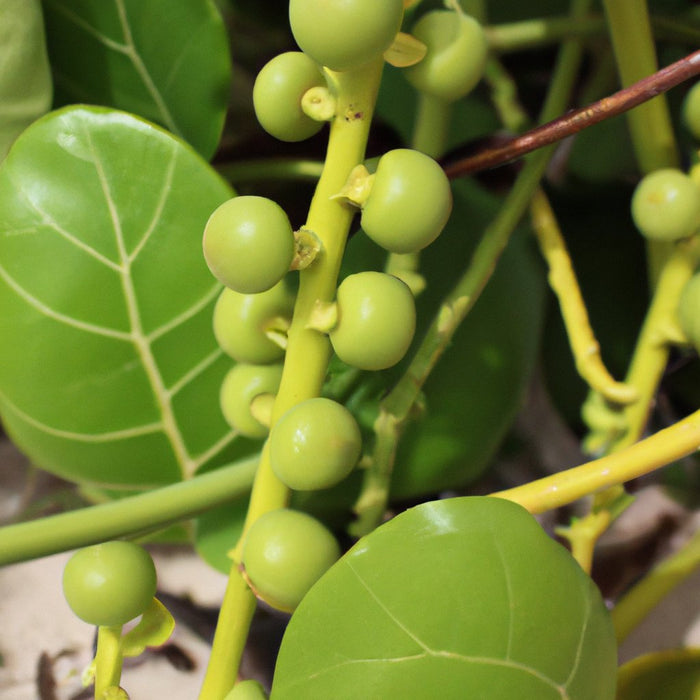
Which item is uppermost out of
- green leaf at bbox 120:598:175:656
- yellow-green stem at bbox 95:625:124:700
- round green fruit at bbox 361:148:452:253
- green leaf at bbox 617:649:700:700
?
round green fruit at bbox 361:148:452:253

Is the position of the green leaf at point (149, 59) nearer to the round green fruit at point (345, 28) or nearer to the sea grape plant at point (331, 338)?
the sea grape plant at point (331, 338)

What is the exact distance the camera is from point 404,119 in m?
0.49

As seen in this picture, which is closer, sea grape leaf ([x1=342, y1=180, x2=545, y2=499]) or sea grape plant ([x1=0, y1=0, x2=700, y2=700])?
sea grape plant ([x1=0, y1=0, x2=700, y2=700])

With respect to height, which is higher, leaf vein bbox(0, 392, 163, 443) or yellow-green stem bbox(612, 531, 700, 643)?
leaf vein bbox(0, 392, 163, 443)

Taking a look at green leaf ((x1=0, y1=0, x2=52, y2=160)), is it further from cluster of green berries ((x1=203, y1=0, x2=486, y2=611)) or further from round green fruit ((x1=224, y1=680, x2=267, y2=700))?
round green fruit ((x1=224, y1=680, x2=267, y2=700))

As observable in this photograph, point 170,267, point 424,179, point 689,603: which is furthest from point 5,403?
point 689,603

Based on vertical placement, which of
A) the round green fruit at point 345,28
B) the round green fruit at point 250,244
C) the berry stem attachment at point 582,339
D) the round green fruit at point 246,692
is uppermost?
the round green fruit at point 345,28

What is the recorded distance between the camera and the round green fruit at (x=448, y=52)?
0.28 m

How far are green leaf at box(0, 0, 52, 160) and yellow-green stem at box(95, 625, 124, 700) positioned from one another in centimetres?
22

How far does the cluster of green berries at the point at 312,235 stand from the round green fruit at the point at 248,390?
0.02 metres

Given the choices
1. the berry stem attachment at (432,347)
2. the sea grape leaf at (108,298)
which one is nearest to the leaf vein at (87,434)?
the sea grape leaf at (108,298)

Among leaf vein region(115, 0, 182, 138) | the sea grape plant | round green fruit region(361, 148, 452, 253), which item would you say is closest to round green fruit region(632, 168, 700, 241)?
the sea grape plant

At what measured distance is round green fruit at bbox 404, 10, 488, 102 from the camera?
0.91ft

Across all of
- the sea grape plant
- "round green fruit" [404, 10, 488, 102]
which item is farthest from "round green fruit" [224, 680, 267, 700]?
"round green fruit" [404, 10, 488, 102]
